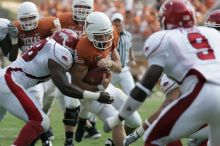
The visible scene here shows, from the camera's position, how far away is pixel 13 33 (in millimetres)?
7098

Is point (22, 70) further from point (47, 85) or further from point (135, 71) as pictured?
point (135, 71)

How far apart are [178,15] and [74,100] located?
233 cm

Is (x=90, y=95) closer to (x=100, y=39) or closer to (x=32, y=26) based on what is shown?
(x=100, y=39)

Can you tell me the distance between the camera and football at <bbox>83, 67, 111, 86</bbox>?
6.02 metres

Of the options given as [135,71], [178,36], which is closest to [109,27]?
[178,36]

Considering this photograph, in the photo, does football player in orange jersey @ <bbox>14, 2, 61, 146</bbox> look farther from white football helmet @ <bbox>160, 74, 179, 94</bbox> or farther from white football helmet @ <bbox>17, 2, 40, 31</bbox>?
white football helmet @ <bbox>160, 74, 179, 94</bbox>

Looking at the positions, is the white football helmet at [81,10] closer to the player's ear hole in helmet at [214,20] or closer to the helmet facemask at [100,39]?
the helmet facemask at [100,39]

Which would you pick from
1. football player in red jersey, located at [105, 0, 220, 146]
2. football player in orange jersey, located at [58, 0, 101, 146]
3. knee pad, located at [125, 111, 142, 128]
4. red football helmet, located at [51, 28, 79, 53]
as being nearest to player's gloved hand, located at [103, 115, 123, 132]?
football player in red jersey, located at [105, 0, 220, 146]

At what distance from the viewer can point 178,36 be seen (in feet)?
15.7

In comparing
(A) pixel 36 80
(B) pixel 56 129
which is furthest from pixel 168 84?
(B) pixel 56 129

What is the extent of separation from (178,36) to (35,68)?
5.44ft

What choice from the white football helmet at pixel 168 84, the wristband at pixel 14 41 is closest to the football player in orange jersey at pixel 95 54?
the white football helmet at pixel 168 84

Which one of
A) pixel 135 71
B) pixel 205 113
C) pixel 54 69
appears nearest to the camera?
pixel 205 113

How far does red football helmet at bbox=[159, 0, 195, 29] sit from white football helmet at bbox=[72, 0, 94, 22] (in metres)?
2.59
